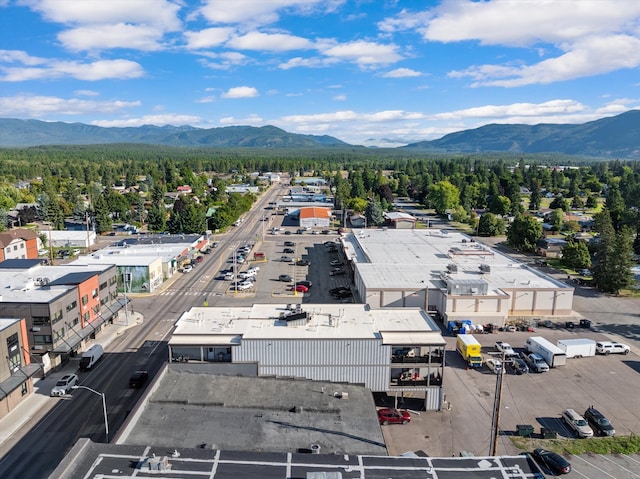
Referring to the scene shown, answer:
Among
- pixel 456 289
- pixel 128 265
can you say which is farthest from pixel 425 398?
pixel 128 265

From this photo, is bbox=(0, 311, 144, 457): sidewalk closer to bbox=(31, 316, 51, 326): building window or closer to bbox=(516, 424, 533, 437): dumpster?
bbox=(31, 316, 51, 326): building window

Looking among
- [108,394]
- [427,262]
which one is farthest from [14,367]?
[427,262]

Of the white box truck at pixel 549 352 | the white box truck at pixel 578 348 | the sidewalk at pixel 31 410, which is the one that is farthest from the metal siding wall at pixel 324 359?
the white box truck at pixel 578 348

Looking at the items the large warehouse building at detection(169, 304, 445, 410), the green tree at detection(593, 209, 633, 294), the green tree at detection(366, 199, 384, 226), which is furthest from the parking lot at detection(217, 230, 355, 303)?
the green tree at detection(593, 209, 633, 294)

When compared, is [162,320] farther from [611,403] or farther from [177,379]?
[611,403]

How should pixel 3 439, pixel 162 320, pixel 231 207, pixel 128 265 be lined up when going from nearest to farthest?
pixel 3 439 → pixel 162 320 → pixel 128 265 → pixel 231 207

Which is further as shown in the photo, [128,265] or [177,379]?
[128,265]
